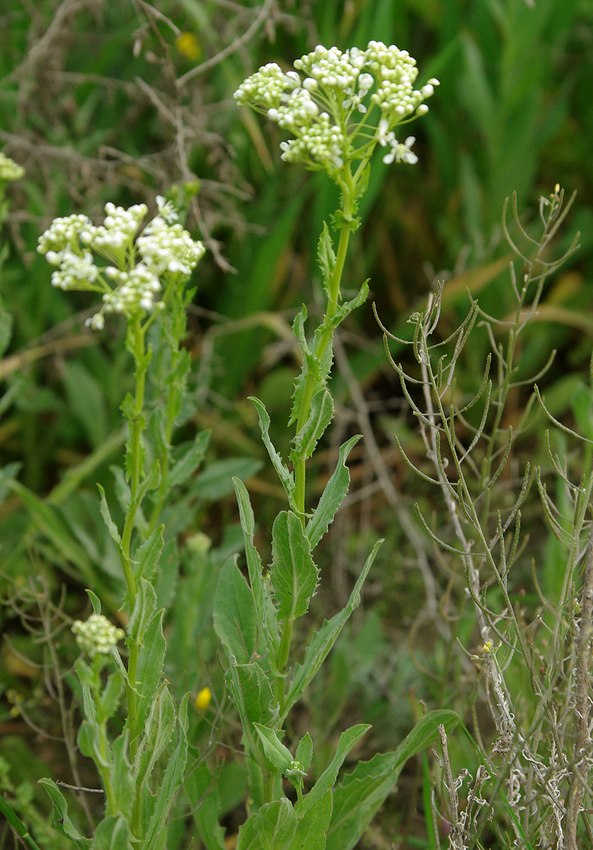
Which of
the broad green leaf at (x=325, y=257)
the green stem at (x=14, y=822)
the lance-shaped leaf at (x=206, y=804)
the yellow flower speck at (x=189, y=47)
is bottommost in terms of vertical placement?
the lance-shaped leaf at (x=206, y=804)

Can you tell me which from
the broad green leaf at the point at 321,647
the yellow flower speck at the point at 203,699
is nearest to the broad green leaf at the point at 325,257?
the broad green leaf at the point at 321,647

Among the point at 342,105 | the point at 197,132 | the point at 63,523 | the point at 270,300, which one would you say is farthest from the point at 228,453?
the point at 342,105

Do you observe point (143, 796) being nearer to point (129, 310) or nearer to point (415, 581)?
point (129, 310)

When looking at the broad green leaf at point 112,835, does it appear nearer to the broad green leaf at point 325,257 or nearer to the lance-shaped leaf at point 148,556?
the lance-shaped leaf at point 148,556

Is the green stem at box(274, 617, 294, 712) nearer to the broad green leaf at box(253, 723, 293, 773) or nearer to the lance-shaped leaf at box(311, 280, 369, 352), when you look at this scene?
the broad green leaf at box(253, 723, 293, 773)

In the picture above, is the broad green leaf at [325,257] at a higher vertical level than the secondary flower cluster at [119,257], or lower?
lower

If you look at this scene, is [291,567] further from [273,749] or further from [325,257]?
[325,257]
